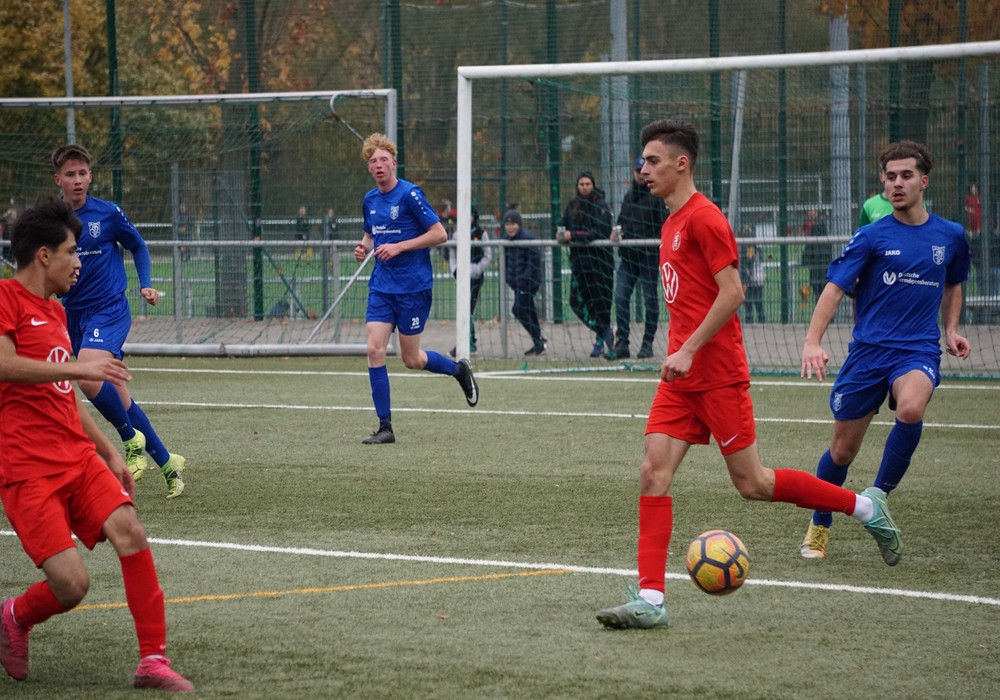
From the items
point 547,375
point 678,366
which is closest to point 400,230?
point 547,375

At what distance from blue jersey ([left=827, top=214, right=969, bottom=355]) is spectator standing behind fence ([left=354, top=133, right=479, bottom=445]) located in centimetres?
438

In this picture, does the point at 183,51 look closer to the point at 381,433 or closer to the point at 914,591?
the point at 381,433

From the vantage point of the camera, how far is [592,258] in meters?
15.5

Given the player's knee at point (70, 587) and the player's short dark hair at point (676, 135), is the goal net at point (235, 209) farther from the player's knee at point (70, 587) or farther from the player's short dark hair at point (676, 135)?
the player's knee at point (70, 587)

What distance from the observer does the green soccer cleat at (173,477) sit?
7.55 metres

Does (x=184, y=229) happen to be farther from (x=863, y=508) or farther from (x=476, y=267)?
(x=863, y=508)

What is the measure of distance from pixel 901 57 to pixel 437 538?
7866 mm

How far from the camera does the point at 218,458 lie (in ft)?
29.3

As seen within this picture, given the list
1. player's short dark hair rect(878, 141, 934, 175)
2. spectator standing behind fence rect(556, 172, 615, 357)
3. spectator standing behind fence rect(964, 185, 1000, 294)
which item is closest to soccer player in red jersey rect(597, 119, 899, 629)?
player's short dark hair rect(878, 141, 934, 175)

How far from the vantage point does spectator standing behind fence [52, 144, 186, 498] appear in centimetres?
765

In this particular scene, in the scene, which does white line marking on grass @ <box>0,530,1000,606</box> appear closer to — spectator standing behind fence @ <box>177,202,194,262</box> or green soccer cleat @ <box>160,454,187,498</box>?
green soccer cleat @ <box>160,454,187,498</box>

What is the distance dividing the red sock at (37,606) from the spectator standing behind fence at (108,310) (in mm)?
3320

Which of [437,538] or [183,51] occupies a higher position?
[183,51]

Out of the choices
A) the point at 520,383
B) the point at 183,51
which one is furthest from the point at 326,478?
the point at 183,51
